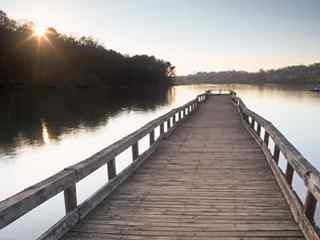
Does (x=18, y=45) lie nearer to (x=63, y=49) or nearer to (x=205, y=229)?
(x=63, y=49)

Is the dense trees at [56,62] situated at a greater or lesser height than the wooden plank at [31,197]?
greater

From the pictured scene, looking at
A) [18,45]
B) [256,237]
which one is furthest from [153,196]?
[18,45]

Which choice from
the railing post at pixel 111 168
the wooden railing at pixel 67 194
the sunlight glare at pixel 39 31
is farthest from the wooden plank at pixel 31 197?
the sunlight glare at pixel 39 31

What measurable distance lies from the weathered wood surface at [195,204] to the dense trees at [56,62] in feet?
199

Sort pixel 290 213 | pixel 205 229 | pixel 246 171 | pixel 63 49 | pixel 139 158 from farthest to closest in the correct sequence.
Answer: pixel 63 49 → pixel 139 158 → pixel 246 171 → pixel 290 213 → pixel 205 229

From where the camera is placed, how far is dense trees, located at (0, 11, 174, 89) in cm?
5750

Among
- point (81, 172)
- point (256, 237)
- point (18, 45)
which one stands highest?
point (18, 45)

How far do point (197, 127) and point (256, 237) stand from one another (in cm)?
930

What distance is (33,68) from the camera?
61500mm

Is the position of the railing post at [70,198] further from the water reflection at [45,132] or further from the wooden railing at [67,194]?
the water reflection at [45,132]

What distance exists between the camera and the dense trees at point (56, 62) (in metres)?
57.5

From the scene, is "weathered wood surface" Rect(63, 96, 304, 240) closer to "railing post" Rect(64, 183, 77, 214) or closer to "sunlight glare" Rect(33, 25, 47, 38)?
"railing post" Rect(64, 183, 77, 214)

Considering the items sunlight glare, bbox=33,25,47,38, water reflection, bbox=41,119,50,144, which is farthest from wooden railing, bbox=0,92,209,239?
sunlight glare, bbox=33,25,47,38

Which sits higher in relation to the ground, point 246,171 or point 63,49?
point 63,49
